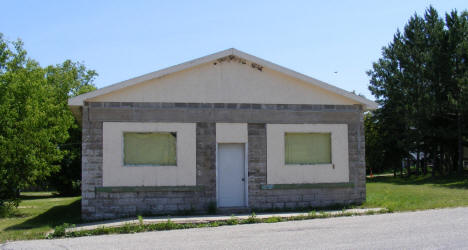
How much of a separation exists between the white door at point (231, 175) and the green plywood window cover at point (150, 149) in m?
1.47

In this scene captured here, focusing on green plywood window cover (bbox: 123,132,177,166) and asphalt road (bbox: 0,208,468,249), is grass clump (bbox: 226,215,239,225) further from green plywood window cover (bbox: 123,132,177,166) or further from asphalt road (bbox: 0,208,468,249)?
green plywood window cover (bbox: 123,132,177,166)

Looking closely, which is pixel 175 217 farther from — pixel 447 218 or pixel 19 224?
pixel 447 218

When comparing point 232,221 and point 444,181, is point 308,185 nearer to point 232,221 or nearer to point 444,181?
point 232,221

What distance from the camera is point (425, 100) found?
32125 mm

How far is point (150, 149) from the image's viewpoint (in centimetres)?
1388

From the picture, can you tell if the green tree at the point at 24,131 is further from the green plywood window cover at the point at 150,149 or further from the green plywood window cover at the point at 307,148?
the green plywood window cover at the point at 307,148

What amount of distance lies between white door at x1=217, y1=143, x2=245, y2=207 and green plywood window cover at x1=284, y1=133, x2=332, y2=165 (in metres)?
1.51

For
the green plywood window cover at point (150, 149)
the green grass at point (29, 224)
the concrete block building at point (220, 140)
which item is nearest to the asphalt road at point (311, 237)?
the green grass at point (29, 224)

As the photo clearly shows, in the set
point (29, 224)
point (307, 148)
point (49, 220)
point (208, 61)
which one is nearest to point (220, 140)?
point (208, 61)

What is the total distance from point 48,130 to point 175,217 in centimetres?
763

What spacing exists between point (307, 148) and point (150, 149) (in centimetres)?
494

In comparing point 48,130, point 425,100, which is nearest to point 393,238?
point 48,130

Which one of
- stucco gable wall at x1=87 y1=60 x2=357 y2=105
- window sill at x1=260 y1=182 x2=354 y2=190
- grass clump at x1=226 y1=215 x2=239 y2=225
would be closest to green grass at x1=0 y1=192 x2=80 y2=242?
stucco gable wall at x1=87 y1=60 x2=357 y2=105

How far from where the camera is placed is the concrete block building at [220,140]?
13.5m
